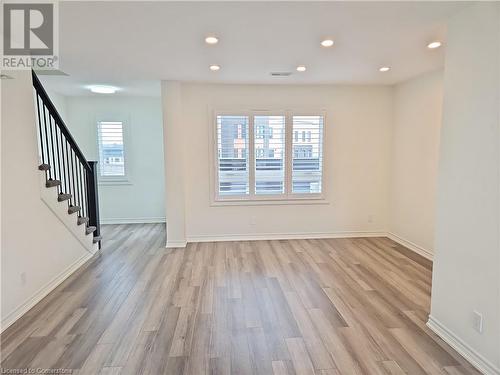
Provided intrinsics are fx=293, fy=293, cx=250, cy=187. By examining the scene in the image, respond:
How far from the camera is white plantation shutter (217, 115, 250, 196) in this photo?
15.9 ft

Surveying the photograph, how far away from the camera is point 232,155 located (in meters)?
4.88

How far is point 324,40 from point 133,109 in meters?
4.50

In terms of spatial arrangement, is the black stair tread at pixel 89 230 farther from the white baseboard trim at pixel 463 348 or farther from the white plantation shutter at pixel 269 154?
the white baseboard trim at pixel 463 348

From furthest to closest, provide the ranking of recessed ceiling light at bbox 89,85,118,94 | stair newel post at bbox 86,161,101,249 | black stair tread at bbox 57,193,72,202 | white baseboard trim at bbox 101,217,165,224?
white baseboard trim at bbox 101,217,165,224
recessed ceiling light at bbox 89,85,118,94
stair newel post at bbox 86,161,101,249
black stair tread at bbox 57,193,72,202

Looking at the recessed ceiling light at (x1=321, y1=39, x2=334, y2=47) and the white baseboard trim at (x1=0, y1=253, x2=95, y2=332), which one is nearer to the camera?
the white baseboard trim at (x1=0, y1=253, x2=95, y2=332)

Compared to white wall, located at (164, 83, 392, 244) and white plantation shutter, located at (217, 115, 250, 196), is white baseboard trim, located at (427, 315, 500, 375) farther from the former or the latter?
white plantation shutter, located at (217, 115, 250, 196)

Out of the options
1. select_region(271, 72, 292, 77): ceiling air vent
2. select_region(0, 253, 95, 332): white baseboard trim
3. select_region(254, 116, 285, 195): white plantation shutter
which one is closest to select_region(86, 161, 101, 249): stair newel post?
select_region(0, 253, 95, 332): white baseboard trim

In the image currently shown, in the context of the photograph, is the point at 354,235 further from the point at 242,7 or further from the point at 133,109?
the point at 133,109

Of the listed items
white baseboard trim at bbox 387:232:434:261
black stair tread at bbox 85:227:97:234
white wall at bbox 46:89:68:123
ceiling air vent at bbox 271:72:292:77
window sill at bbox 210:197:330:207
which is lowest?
white baseboard trim at bbox 387:232:434:261

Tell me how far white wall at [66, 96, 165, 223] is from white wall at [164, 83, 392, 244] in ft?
5.69

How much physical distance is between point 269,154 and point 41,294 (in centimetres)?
354

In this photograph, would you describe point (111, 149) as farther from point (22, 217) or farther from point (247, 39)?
point (247, 39)

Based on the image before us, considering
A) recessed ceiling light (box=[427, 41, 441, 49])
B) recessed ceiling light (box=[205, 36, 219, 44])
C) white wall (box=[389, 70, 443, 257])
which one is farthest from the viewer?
white wall (box=[389, 70, 443, 257])

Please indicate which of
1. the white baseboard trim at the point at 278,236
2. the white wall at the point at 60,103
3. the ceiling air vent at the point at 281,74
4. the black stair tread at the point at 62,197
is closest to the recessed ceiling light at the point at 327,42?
the ceiling air vent at the point at 281,74
